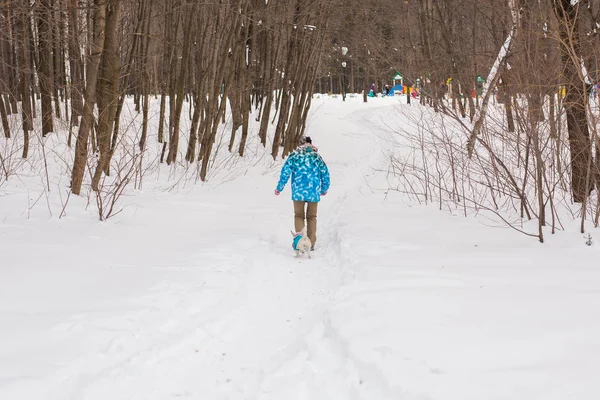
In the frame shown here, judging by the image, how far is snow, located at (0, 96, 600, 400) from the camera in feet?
11.3

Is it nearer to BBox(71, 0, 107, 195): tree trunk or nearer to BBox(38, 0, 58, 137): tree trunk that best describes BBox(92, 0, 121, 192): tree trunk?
BBox(71, 0, 107, 195): tree trunk

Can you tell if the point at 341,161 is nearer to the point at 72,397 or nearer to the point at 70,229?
the point at 70,229

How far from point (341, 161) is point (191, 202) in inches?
396

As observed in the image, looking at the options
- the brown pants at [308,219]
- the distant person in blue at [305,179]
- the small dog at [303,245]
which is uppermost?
the distant person in blue at [305,179]

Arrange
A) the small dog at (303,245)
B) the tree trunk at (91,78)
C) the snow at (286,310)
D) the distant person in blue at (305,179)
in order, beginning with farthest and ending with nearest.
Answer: the tree trunk at (91,78) < the distant person in blue at (305,179) < the small dog at (303,245) < the snow at (286,310)

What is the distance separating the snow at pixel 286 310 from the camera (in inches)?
135

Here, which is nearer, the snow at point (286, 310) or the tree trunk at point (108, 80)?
the snow at point (286, 310)

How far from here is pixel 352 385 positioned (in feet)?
11.5

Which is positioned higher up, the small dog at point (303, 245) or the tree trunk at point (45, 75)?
the tree trunk at point (45, 75)

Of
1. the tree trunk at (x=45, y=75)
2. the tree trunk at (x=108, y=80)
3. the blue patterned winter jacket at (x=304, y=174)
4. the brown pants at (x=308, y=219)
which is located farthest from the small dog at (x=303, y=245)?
the tree trunk at (x=45, y=75)

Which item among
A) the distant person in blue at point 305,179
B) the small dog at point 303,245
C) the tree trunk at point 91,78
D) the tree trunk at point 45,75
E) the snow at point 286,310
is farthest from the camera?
the tree trunk at point 45,75

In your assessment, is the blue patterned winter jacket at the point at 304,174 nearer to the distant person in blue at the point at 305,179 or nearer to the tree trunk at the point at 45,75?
the distant person in blue at the point at 305,179

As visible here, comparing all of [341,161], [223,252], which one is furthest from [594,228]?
[341,161]

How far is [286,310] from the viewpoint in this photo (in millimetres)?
5109
